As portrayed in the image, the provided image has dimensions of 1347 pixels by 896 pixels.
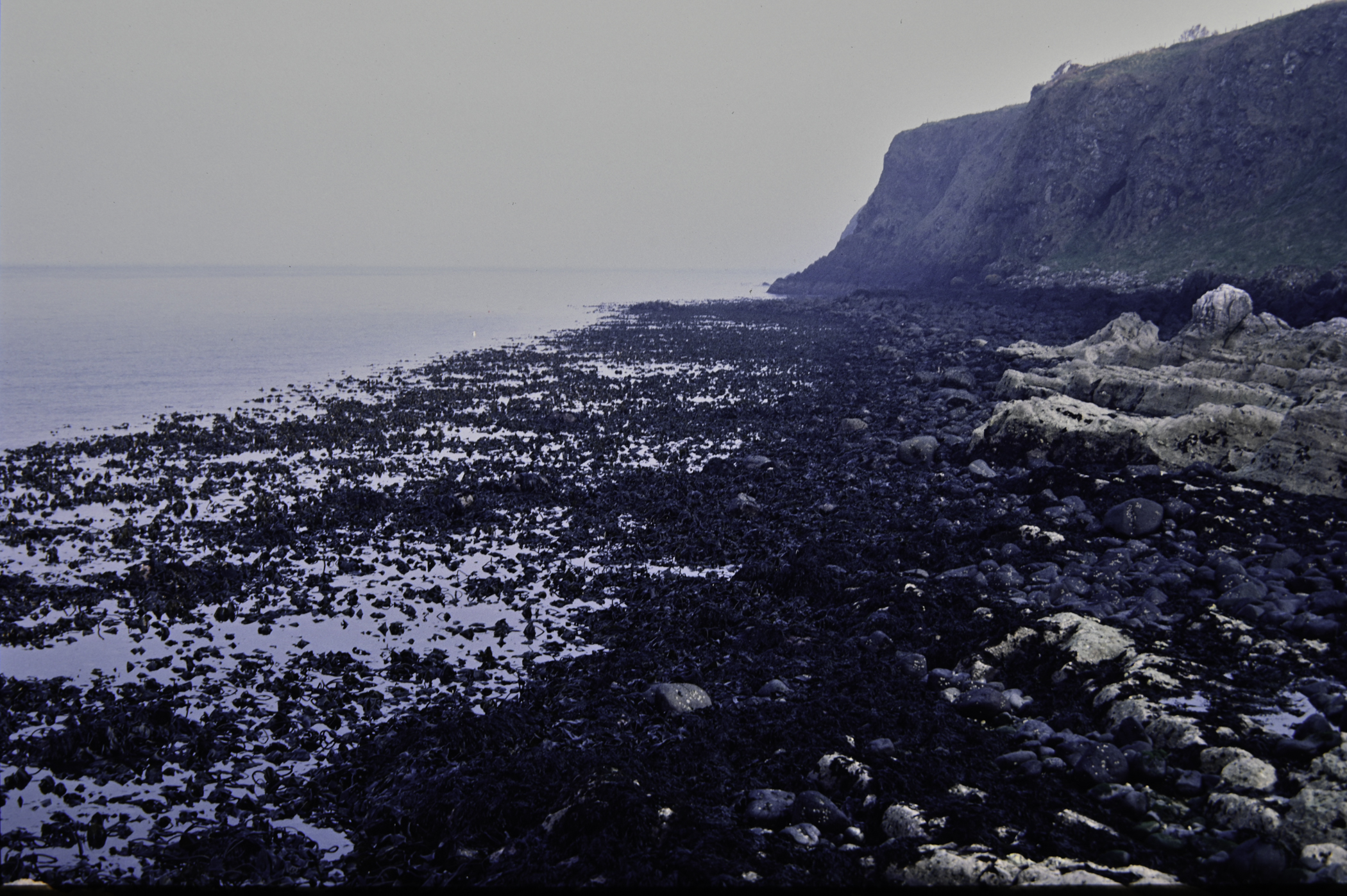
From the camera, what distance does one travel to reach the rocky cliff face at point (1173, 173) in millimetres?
54469

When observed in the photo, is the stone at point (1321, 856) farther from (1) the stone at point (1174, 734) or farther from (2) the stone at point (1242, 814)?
(1) the stone at point (1174, 734)

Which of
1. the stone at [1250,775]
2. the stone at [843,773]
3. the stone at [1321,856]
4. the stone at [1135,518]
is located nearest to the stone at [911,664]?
the stone at [843,773]

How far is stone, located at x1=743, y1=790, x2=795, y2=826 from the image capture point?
7.34 meters

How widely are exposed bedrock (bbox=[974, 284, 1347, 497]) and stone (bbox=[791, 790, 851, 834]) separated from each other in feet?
48.7

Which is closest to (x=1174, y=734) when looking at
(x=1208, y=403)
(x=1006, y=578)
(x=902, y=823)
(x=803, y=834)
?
(x=902, y=823)

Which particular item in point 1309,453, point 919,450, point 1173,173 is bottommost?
point 919,450

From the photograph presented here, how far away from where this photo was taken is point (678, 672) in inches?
422

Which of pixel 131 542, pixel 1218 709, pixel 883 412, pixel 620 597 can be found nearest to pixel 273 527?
pixel 131 542

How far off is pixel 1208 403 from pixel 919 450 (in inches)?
308

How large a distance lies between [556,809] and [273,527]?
12.4 metres

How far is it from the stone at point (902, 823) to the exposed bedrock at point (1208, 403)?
1437 cm

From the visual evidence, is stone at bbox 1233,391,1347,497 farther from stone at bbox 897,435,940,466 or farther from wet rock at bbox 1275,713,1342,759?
wet rock at bbox 1275,713,1342,759

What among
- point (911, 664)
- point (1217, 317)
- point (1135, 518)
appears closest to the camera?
point (911, 664)

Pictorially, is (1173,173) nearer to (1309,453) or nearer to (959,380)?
(959,380)
